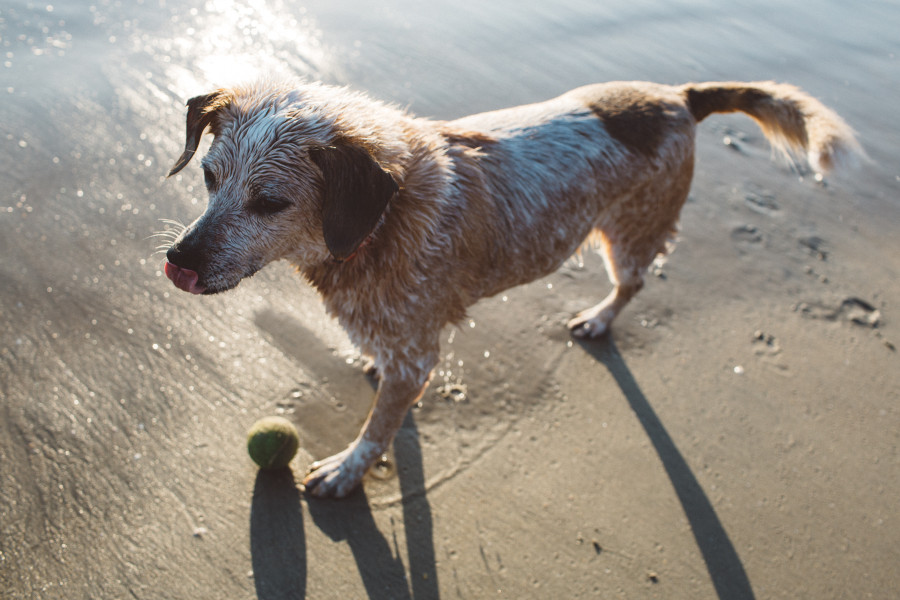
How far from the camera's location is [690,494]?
3.25m

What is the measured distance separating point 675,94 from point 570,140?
36.1 inches

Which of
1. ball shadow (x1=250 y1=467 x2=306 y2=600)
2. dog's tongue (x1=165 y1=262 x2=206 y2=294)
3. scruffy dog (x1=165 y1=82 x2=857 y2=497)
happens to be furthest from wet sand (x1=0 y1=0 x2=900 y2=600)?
dog's tongue (x1=165 y1=262 x2=206 y2=294)

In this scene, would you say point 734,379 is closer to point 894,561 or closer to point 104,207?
point 894,561

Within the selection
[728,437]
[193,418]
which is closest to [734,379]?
[728,437]

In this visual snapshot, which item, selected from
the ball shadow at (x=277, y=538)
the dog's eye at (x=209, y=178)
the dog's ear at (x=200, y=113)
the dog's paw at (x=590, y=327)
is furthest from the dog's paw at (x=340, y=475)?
the dog's paw at (x=590, y=327)

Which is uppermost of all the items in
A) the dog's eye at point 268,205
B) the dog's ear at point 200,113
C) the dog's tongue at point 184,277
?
the dog's ear at point 200,113

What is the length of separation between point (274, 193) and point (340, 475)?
1446 millimetres

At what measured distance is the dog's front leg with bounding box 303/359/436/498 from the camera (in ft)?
9.43

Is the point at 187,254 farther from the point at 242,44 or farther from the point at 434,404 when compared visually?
the point at 242,44

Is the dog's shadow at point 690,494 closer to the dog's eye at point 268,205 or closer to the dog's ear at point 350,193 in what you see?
the dog's ear at point 350,193

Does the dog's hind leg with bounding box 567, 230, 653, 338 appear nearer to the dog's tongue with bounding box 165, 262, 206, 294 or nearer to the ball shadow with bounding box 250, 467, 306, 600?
the ball shadow with bounding box 250, 467, 306, 600

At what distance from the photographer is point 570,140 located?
10.4ft

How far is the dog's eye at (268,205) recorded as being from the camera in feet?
7.55

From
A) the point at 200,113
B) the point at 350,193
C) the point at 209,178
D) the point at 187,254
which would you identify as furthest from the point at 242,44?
the point at 350,193
